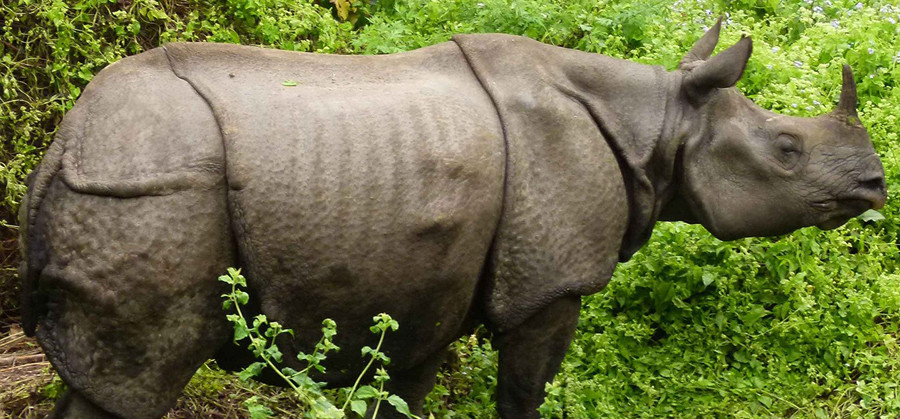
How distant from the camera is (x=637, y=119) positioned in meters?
A: 5.45

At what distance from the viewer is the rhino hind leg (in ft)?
14.6

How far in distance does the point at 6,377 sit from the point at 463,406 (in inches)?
96.0

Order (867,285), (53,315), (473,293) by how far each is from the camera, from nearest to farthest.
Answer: (53,315) < (473,293) < (867,285)

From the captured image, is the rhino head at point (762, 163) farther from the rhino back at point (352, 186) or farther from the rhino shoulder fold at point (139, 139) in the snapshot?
the rhino shoulder fold at point (139, 139)

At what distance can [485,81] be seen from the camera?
209 inches

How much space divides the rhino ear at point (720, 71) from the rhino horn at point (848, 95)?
0.51 meters

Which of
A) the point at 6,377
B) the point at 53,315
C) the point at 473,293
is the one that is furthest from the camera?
the point at 6,377

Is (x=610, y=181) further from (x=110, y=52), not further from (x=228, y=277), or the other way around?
(x=110, y=52)

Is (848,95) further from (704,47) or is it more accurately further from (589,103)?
(589,103)

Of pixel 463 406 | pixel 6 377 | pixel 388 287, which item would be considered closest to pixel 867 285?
pixel 463 406

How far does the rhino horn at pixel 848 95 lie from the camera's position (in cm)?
555

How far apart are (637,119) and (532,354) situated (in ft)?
3.62

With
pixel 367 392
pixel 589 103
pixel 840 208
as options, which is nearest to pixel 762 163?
pixel 840 208

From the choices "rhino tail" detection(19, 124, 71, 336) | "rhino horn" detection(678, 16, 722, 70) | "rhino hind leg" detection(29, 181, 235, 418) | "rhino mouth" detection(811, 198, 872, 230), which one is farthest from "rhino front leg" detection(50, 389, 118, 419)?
"rhino mouth" detection(811, 198, 872, 230)
